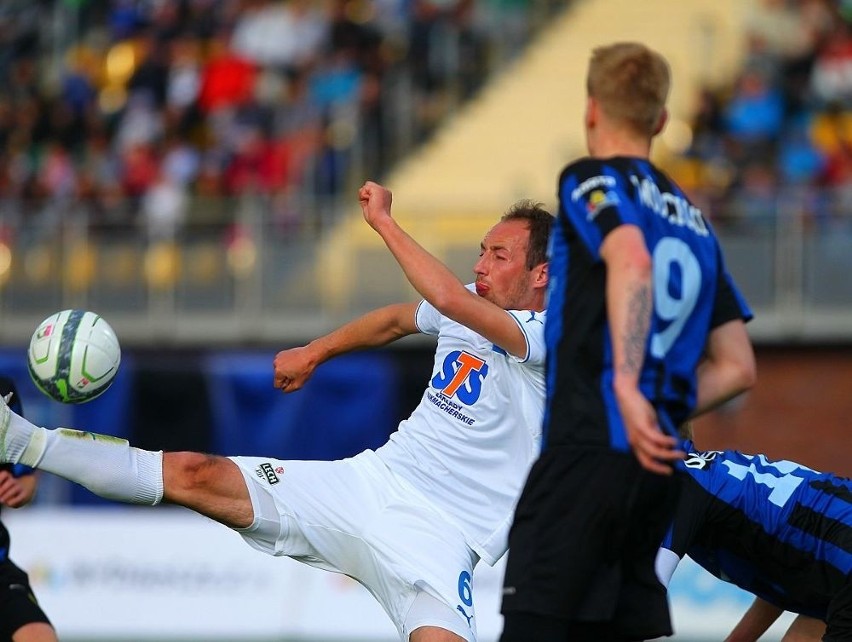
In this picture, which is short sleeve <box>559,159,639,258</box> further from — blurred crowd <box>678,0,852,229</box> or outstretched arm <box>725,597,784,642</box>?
blurred crowd <box>678,0,852,229</box>

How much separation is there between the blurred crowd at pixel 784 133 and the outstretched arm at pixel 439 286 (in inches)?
441

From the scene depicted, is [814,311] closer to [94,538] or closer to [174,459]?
[94,538]

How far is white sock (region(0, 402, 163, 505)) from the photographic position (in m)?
5.88

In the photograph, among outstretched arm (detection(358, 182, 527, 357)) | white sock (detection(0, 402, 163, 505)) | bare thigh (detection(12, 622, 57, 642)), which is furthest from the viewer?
bare thigh (detection(12, 622, 57, 642))

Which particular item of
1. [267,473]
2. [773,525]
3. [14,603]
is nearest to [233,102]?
[14,603]

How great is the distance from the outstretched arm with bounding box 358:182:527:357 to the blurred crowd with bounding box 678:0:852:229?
36.7ft

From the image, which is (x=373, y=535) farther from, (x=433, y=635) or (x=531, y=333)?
(x=531, y=333)

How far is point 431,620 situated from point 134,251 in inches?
506

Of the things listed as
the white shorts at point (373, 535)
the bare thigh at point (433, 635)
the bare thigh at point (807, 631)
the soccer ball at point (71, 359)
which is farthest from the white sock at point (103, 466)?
the bare thigh at point (807, 631)

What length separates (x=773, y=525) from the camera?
21.0 ft

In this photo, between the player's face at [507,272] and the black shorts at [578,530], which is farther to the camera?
the player's face at [507,272]

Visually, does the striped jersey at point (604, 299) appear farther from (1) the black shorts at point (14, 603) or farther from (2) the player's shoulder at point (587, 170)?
(1) the black shorts at point (14, 603)

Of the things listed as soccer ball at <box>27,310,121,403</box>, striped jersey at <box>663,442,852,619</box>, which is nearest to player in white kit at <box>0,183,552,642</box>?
soccer ball at <box>27,310,121,403</box>

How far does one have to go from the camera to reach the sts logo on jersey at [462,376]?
646 centimetres
